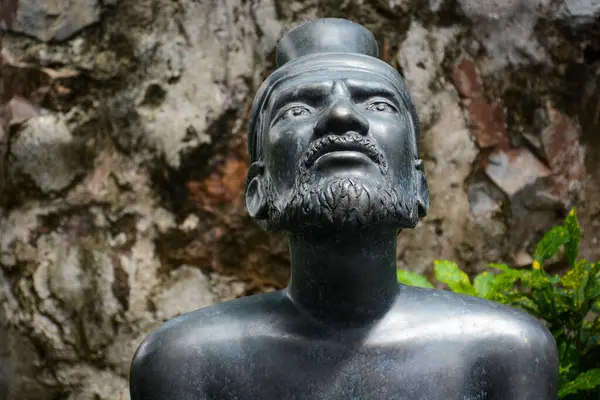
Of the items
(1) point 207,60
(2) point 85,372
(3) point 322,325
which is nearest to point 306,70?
(3) point 322,325

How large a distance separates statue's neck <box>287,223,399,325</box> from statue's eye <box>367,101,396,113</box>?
0.28 meters

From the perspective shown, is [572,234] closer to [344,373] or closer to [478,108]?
[478,108]

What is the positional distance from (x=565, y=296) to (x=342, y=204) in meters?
1.15

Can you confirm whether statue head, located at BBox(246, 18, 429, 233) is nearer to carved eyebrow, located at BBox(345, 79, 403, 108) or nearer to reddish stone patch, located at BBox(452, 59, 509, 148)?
carved eyebrow, located at BBox(345, 79, 403, 108)

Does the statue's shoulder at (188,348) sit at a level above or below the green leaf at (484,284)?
above

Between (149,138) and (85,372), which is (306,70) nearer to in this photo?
(149,138)

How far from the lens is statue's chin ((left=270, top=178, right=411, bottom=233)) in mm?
1804

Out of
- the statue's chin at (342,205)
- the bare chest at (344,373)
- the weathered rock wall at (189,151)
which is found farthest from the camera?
the weathered rock wall at (189,151)

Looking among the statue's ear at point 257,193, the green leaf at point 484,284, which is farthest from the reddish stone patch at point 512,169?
the statue's ear at point 257,193

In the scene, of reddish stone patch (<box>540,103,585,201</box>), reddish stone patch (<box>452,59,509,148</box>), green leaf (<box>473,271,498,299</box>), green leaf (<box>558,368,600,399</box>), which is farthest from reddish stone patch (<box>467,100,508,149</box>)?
green leaf (<box>558,368,600,399</box>)

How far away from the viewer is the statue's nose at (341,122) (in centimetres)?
188

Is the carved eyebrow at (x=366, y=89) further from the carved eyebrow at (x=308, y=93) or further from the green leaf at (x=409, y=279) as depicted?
Result: the green leaf at (x=409, y=279)

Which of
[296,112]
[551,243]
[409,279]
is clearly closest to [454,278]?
[409,279]

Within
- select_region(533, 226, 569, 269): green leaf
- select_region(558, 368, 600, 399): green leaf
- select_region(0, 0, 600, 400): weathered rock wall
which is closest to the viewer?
select_region(558, 368, 600, 399): green leaf
